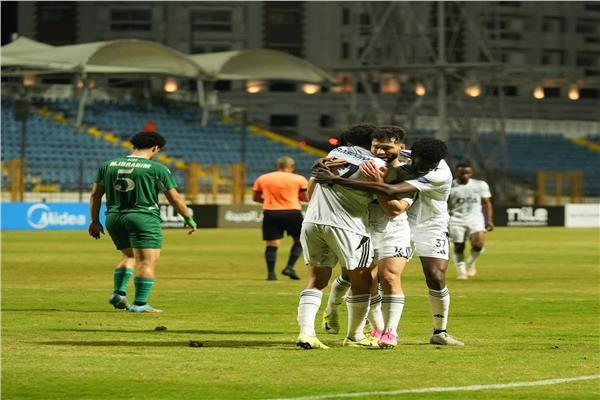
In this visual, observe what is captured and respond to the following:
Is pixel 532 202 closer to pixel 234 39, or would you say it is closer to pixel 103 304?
pixel 234 39

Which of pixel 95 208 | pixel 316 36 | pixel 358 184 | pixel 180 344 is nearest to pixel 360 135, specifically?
pixel 358 184

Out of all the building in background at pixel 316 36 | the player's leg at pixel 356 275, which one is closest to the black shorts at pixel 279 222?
the player's leg at pixel 356 275

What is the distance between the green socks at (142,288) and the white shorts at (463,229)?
10.0m

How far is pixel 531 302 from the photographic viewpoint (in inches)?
843

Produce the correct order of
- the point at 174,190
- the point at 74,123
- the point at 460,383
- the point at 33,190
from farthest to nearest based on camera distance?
the point at 74,123 < the point at 33,190 < the point at 174,190 < the point at 460,383

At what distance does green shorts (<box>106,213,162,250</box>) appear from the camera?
1819cm

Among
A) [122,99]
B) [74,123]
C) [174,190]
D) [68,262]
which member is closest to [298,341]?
[174,190]

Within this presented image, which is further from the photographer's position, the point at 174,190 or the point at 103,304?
the point at 103,304

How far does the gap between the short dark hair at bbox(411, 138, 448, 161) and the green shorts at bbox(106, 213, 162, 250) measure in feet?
15.6

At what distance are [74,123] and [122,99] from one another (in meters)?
6.99

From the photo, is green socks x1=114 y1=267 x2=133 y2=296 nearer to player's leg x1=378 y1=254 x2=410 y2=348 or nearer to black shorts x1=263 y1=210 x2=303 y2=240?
player's leg x1=378 y1=254 x2=410 y2=348

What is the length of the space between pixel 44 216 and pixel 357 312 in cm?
3934

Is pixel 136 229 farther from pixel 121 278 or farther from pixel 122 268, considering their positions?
pixel 121 278

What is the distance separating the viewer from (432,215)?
598 inches
